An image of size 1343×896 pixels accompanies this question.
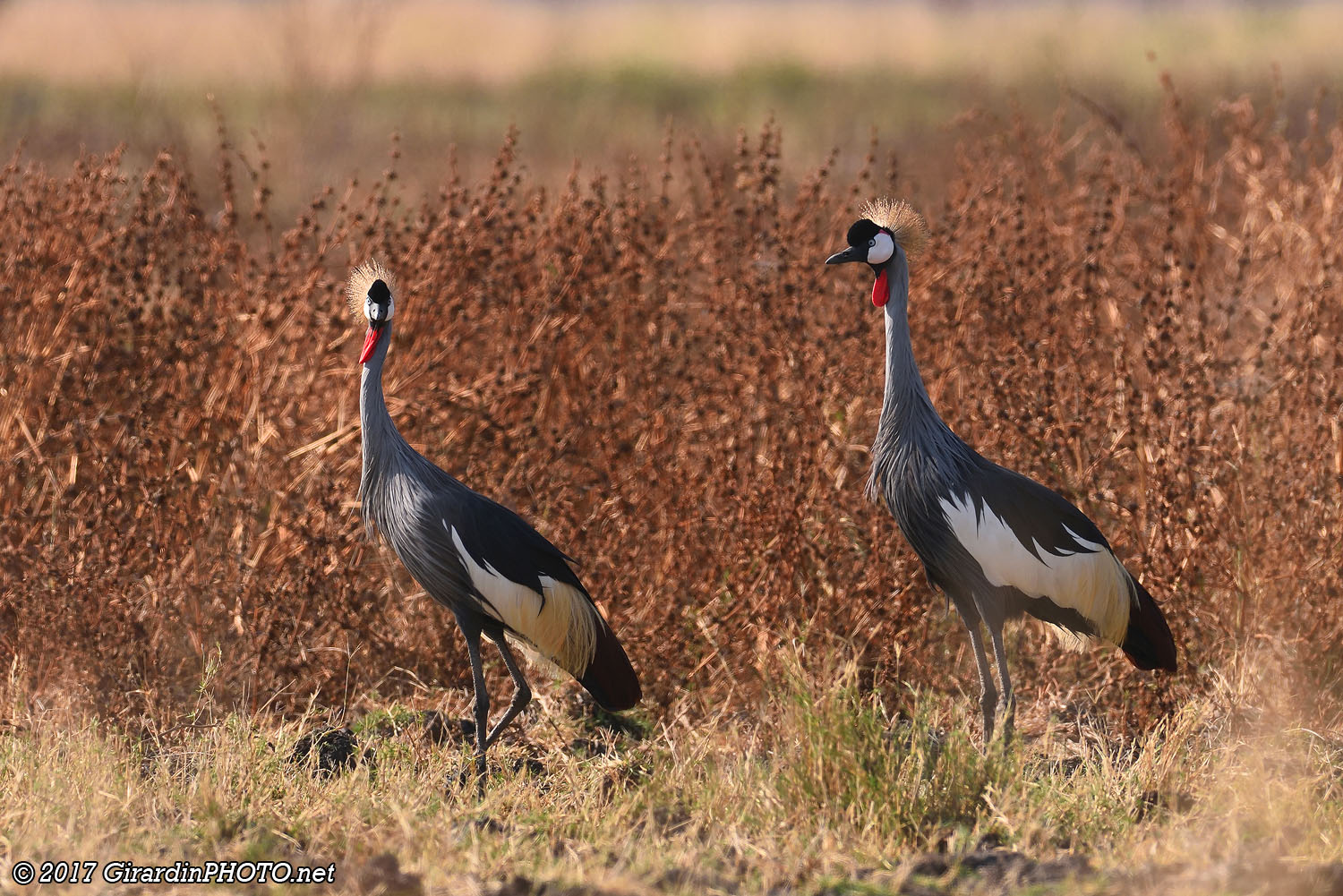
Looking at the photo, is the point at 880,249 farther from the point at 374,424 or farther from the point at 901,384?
the point at 374,424

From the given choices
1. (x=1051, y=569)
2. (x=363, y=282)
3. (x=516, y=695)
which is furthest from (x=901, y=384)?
(x=363, y=282)

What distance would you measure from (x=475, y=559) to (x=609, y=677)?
0.60 metres

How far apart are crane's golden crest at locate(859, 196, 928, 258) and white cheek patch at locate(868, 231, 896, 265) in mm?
42

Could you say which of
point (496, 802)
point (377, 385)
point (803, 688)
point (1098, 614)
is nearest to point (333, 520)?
point (377, 385)

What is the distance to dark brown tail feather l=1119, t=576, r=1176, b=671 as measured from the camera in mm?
4727

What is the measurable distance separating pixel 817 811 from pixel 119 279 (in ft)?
11.2

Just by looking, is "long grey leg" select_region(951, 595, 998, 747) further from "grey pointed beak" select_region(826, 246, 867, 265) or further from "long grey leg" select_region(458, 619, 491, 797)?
"long grey leg" select_region(458, 619, 491, 797)

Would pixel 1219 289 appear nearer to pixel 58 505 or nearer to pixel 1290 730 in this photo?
pixel 1290 730

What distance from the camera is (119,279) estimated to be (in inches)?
224

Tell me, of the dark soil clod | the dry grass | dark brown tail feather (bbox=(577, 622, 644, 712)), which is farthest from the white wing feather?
the dark soil clod

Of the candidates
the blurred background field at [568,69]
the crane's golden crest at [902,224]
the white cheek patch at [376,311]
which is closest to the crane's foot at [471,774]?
the white cheek patch at [376,311]

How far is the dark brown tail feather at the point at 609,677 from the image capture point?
190 inches

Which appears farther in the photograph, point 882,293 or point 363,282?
point 363,282

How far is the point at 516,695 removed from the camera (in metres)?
4.94
